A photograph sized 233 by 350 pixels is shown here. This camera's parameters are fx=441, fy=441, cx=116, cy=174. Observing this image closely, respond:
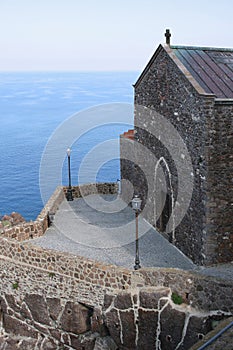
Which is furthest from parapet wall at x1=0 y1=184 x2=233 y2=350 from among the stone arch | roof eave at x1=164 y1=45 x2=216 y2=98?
roof eave at x1=164 y1=45 x2=216 y2=98

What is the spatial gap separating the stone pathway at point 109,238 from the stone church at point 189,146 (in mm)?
586

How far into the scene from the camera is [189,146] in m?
16.7

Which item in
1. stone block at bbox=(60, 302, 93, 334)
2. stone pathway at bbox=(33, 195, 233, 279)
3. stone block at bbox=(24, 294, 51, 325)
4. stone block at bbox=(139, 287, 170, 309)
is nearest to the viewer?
stone block at bbox=(139, 287, 170, 309)

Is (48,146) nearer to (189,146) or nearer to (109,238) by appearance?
(109,238)

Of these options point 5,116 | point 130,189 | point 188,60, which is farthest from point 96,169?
point 5,116

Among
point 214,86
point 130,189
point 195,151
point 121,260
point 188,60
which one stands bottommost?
point 121,260

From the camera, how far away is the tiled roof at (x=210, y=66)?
16547mm

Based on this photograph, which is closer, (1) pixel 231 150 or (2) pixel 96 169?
(1) pixel 231 150

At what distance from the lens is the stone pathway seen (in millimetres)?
17422

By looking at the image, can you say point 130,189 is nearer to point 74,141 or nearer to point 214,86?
point 214,86

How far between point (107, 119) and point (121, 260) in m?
68.6

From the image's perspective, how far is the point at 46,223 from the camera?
21453 mm

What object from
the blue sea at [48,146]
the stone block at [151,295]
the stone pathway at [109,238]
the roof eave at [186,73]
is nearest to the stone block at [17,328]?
the stone pathway at [109,238]

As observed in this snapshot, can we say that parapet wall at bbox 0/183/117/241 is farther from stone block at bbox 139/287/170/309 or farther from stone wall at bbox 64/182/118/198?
stone block at bbox 139/287/170/309
